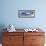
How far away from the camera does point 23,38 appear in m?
3.74

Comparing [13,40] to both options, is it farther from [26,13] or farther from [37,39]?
[26,13]

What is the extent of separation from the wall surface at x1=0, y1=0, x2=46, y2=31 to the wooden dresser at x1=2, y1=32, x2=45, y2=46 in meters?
0.59

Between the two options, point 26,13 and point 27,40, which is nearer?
point 27,40

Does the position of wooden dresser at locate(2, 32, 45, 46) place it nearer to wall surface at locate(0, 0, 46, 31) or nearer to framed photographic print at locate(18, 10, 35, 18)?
wall surface at locate(0, 0, 46, 31)

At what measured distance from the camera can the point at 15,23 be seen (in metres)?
4.25

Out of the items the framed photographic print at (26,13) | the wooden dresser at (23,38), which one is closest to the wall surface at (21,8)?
the framed photographic print at (26,13)

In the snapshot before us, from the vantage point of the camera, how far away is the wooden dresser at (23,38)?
12.2 ft

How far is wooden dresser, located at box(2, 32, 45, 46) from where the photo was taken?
3.73m

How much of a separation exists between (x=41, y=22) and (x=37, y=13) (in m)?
0.35

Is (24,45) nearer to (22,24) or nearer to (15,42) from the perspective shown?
(15,42)

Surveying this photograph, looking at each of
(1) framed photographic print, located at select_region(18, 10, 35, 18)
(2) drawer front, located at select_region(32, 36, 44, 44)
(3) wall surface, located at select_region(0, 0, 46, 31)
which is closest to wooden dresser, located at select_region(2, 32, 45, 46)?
(2) drawer front, located at select_region(32, 36, 44, 44)

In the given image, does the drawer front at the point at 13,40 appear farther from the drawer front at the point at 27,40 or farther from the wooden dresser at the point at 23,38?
the drawer front at the point at 27,40

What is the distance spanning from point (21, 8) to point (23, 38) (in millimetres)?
1094

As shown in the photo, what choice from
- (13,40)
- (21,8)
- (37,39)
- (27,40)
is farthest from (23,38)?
(21,8)
